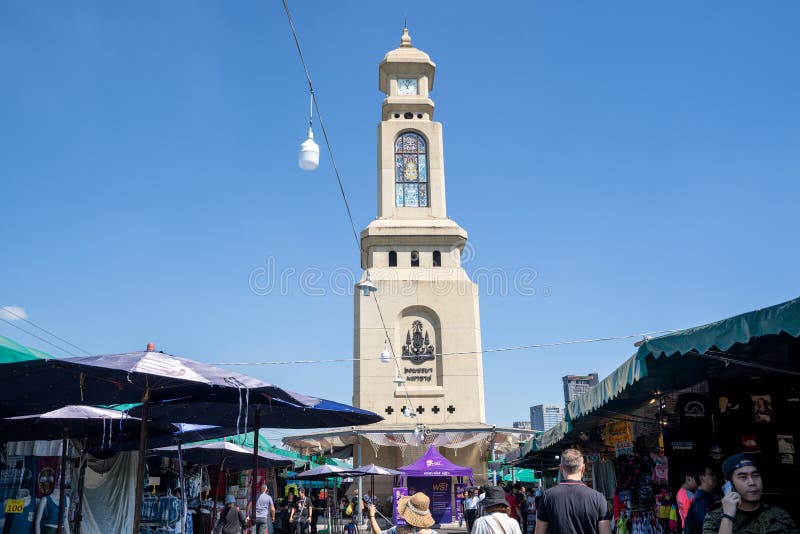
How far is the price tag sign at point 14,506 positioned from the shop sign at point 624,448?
10.2 metres

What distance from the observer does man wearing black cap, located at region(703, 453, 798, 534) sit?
12.6ft

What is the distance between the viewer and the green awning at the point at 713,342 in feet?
17.5

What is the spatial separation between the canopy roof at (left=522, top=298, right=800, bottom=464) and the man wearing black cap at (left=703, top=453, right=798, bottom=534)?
169 centimetres

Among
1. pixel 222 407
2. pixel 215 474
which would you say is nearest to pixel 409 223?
pixel 215 474

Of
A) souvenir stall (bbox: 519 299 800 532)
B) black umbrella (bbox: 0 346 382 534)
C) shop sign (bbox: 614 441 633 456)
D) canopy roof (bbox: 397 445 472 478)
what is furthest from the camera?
canopy roof (bbox: 397 445 472 478)

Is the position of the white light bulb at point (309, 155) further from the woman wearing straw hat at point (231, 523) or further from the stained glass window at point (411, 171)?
the stained glass window at point (411, 171)

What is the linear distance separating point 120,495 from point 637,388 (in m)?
9.18

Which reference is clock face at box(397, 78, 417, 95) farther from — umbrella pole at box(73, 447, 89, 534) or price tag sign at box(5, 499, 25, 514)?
price tag sign at box(5, 499, 25, 514)

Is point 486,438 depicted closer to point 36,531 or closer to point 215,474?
point 215,474

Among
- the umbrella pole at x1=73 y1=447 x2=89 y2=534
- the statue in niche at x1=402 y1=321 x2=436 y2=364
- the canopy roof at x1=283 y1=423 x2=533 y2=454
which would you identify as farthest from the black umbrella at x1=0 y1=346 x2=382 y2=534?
the statue in niche at x1=402 y1=321 x2=436 y2=364

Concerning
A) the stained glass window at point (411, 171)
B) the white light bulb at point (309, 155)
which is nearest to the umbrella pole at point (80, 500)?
the white light bulb at point (309, 155)

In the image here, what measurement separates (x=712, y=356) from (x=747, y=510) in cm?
321

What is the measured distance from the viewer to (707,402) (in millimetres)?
8859

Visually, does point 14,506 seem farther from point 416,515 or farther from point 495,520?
point 495,520
